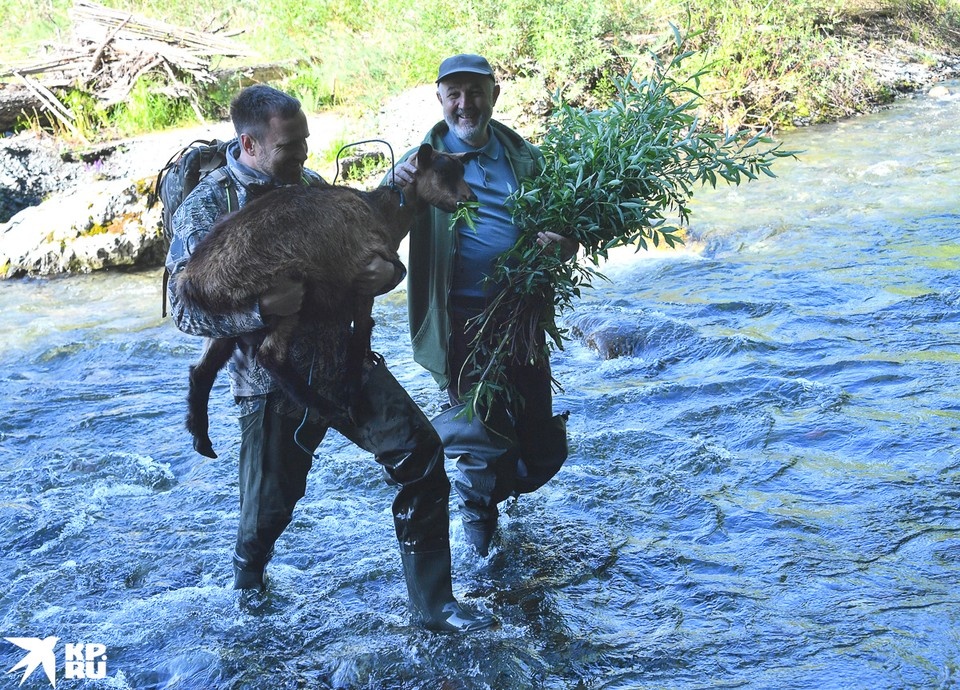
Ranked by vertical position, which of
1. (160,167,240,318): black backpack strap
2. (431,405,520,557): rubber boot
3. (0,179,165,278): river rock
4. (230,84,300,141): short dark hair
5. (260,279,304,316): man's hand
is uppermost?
(230,84,300,141): short dark hair

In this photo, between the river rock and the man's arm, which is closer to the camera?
the man's arm

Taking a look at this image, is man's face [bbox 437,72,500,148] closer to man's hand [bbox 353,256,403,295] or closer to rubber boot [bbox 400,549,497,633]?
man's hand [bbox 353,256,403,295]

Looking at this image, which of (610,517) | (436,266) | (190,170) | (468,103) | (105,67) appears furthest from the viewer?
(105,67)

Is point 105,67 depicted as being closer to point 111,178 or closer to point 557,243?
point 111,178

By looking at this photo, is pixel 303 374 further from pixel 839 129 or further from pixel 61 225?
pixel 839 129

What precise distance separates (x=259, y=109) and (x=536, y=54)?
439 inches

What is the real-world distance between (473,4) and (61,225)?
21.9 ft

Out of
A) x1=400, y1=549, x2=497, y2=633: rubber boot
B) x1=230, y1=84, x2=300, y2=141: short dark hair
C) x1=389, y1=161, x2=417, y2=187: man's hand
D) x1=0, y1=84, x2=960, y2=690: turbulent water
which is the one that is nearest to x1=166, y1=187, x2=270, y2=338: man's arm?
x1=230, y1=84, x2=300, y2=141: short dark hair

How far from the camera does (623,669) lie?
3668 millimetres

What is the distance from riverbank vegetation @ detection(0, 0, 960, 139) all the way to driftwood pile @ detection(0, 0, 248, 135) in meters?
0.18

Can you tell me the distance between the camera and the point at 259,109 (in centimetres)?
342

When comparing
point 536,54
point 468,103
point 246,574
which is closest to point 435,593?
point 246,574

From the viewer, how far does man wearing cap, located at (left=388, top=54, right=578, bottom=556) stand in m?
4.14

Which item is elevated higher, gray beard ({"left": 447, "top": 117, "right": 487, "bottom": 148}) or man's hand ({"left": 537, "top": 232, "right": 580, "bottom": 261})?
gray beard ({"left": 447, "top": 117, "right": 487, "bottom": 148})
